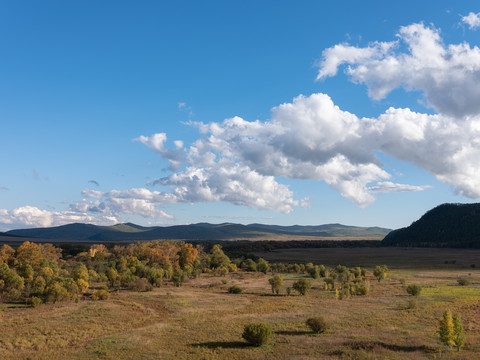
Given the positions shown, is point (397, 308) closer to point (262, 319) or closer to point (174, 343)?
point (262, 319)

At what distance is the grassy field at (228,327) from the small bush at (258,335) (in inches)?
37.3

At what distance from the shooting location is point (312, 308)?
5456cm

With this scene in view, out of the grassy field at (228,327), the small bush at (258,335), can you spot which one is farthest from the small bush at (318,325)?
the small bush at (258,335)

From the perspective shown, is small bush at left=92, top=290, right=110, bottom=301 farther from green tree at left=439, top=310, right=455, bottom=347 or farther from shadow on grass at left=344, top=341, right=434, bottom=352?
green tree at left=439, top=310, right=455, bottom=347

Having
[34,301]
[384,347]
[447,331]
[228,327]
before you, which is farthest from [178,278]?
[447,331]

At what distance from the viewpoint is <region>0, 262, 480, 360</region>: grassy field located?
32.6 metres

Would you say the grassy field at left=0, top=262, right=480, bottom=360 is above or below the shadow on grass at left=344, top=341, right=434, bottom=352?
below

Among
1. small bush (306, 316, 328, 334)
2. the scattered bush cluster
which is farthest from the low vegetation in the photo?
the scattered bush cluster

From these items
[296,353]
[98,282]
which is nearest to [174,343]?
[296,353]

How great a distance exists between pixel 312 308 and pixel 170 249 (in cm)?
7833

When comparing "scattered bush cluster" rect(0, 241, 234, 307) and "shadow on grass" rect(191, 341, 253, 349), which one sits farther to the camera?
"scattered bush cluster" rect(0, 241, 234, 307)

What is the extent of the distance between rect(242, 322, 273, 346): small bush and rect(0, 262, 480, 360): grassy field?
37.3 inches

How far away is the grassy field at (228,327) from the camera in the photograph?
3262 cm

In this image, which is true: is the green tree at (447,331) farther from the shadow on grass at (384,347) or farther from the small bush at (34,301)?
the small bush at (34,301)
